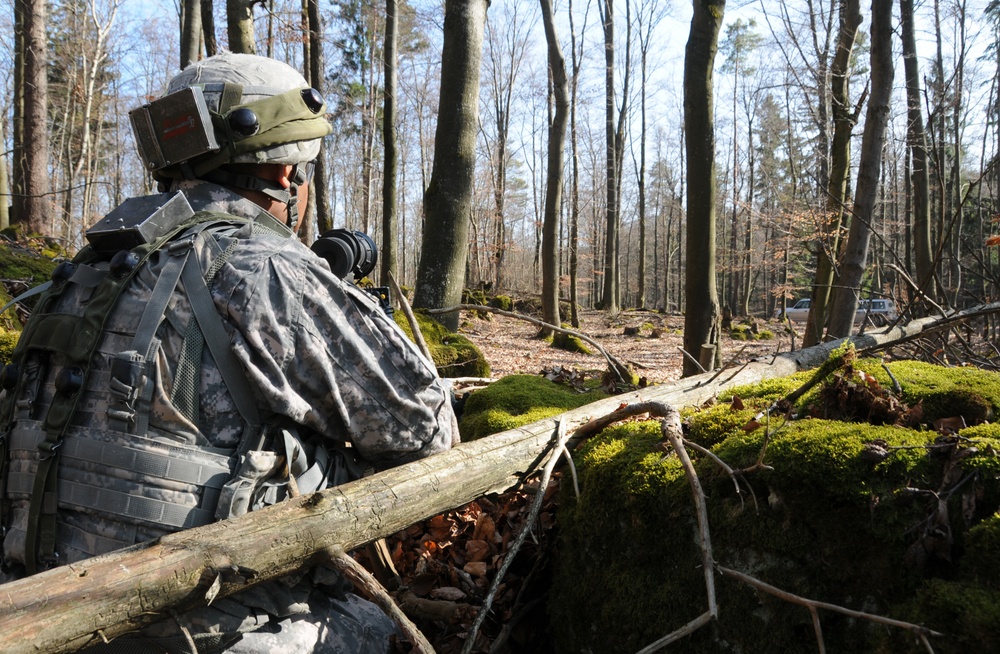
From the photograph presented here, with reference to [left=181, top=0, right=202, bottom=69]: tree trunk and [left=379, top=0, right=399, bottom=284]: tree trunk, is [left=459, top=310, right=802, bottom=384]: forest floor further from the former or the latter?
[left=181, top=0, right=202, bottom=69]: tree trunk

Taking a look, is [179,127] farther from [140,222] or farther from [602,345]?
[602,345]

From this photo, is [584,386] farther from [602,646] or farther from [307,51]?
[307,51]

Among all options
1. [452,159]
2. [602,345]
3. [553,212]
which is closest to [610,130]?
[553,212]

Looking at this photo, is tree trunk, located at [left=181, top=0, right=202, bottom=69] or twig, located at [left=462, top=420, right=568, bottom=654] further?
tree trunk, located at [left=181, top=0, right=202, bottom=69]

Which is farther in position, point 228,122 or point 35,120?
point 35,120

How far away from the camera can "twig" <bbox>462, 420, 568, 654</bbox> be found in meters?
1.89

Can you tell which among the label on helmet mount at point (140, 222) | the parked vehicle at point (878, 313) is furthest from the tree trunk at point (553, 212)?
the label on helmet mount at point (140, 222)

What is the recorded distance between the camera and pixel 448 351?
248 inches

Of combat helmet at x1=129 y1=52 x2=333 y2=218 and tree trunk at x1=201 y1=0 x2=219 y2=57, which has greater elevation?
tree trunk at x1=201 y1=0 x2=219 y2=57

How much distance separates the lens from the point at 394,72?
540 inches

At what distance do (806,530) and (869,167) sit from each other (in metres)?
5.92

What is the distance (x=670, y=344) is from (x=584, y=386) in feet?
40.0

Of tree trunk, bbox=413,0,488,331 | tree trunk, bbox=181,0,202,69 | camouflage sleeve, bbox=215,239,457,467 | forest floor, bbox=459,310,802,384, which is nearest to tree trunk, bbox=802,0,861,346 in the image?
forest floor, bbox=459,310,802,384

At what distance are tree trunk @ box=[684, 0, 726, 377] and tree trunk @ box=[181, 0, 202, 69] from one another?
10661 millimetres
